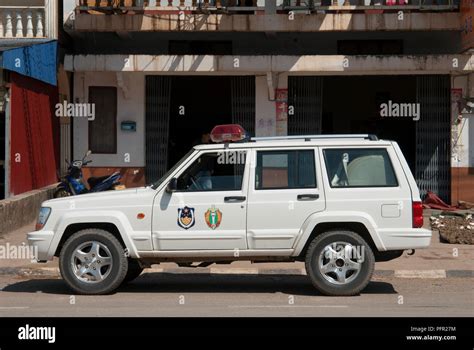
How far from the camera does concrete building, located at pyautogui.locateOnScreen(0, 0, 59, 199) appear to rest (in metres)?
16.1

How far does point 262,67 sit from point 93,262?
10004 mm

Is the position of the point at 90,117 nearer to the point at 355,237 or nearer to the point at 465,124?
the point at 465,124

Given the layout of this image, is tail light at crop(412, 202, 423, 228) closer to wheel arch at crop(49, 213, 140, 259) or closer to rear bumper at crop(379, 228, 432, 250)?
rear bumper at crop(379, 228, 432, 250)

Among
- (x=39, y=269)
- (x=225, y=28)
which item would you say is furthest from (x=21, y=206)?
(x=225, y=28)

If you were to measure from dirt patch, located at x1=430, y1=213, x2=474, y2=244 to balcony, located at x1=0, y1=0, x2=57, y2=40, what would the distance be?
9338 mm

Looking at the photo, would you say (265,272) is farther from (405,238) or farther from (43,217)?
(43,217)

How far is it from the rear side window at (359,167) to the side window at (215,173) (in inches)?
41.1

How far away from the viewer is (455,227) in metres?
15.5

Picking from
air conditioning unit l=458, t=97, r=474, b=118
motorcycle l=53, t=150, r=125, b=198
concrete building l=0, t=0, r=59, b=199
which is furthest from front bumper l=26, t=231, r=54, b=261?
air conditioning unit l=458, t=97, r=474, b=118

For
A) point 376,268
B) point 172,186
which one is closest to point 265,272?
point 376,268

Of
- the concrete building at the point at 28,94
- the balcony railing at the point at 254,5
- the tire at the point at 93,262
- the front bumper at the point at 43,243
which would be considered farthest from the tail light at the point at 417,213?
the balcony railing at the point at 254,5

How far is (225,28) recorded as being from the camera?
1884 cm

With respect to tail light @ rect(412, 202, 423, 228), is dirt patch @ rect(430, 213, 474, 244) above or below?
below
